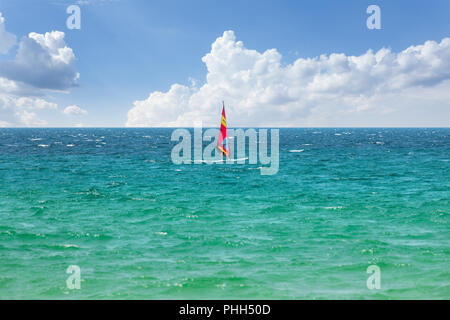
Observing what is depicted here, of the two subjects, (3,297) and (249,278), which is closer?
(3,297)

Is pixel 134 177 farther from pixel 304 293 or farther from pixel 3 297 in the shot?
pixel 304 293

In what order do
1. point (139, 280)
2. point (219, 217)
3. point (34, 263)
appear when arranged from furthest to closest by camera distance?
point (219, 217), point (34, 263), point (139, 280)

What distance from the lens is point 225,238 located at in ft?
77.5

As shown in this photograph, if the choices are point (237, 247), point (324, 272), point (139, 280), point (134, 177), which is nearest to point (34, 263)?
point (139, 280)

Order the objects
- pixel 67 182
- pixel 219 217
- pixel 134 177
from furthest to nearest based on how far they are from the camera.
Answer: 1. pixel 134 177
2. pixel 67 182
3. pixel 219 217

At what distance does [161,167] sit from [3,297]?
47.9 metres

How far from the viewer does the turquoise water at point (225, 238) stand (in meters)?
16.6

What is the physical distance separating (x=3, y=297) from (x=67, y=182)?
103 feet

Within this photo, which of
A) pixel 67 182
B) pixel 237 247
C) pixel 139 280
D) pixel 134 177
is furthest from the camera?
pixel 134 177

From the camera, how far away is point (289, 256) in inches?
800

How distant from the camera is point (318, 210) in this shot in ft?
101

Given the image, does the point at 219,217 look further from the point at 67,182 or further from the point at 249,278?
the point at 67,182

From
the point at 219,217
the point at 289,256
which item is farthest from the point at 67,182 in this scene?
the point at 289,256

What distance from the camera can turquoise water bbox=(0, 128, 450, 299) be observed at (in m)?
16.6
